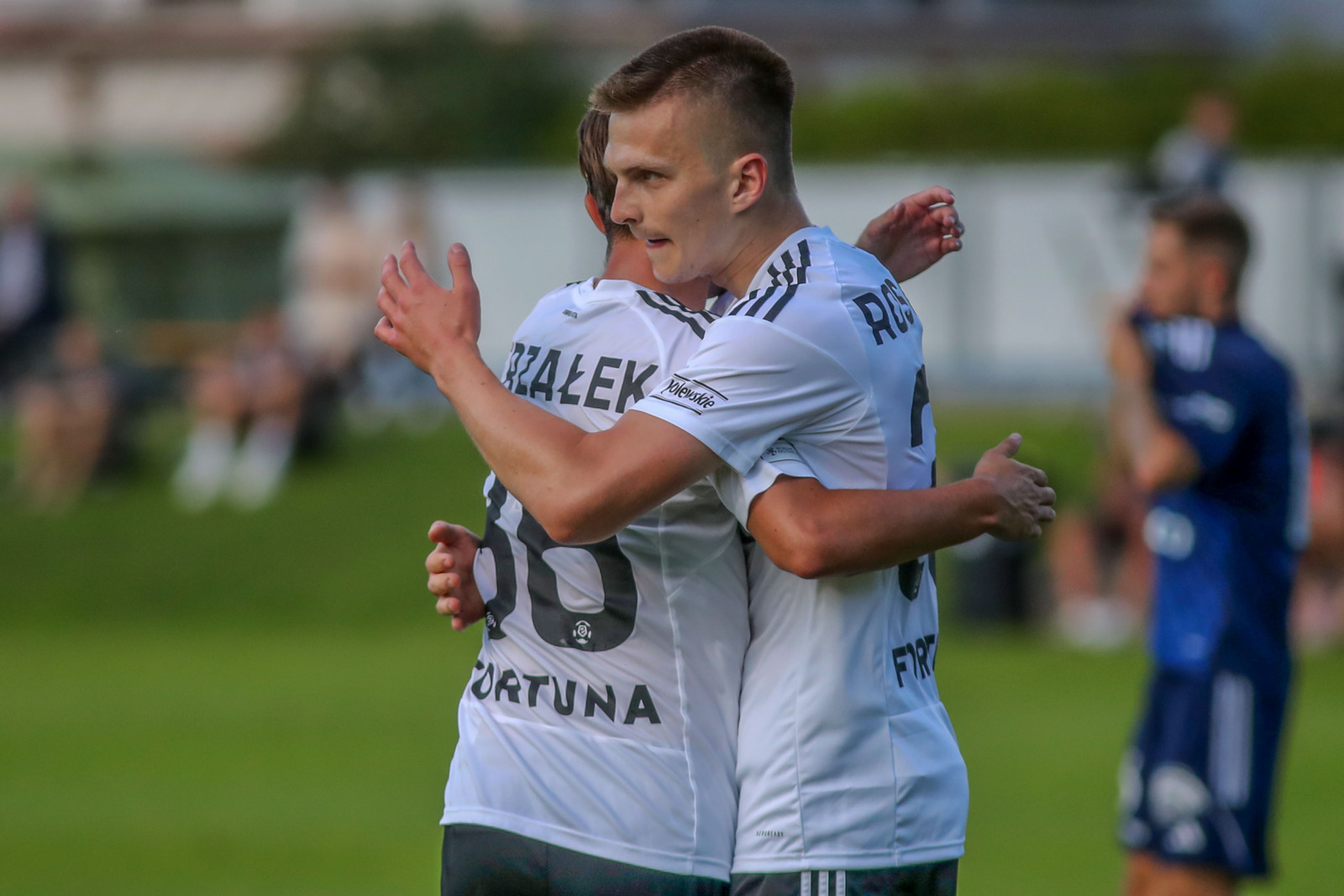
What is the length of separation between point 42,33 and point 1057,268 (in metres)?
20.7

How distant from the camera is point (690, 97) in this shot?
346cm

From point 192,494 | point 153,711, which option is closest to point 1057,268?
point 192,494

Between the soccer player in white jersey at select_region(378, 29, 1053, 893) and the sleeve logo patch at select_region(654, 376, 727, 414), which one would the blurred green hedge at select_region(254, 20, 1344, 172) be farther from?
the sleeve logo patch at select_region(654, 376, 727, 414)

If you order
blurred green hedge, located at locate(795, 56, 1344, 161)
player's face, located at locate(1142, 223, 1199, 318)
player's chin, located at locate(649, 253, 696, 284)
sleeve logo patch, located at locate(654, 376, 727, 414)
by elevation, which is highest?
blurred green hedge, located at locate(795, 56, 1344, 161)

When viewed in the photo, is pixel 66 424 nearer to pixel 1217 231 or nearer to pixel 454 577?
pixel 1217 231

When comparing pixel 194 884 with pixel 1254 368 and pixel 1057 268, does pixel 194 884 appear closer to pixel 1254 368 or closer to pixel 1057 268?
pixel 1254 368

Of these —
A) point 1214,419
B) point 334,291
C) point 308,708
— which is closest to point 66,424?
point 334,291

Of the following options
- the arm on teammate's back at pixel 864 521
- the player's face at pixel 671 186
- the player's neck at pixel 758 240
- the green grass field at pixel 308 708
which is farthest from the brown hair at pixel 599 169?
the green grass field at pixel 308 708

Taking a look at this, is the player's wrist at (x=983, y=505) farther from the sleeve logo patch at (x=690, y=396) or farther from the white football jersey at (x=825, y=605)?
the sleeve logo patch at (x=690, y=396)

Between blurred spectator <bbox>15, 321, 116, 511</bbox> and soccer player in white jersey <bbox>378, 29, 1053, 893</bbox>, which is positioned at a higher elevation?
blurred spectator <bbox>15, 321, 116, 511</bbox>

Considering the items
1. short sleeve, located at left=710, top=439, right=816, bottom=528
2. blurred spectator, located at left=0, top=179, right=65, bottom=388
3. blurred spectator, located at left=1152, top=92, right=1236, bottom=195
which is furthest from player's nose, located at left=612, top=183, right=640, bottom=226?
blurred spectator, located at left=0, top=179, right=65, bottom=388

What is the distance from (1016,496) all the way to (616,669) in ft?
2.66

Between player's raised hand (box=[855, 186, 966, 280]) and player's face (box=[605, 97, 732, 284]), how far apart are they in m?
0.66

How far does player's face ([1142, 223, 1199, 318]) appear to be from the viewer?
6.42 metres
